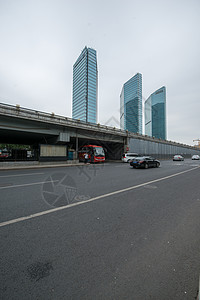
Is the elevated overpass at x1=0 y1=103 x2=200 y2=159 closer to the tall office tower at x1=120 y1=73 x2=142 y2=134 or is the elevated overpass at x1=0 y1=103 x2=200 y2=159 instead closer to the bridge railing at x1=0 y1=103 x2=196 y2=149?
the bridge railing at x1=0 y1=103 x2=196 y2=149

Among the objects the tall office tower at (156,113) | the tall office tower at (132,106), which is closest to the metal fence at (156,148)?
the tall office tower at (132,106)

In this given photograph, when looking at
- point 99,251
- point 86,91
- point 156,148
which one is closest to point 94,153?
point 99,251

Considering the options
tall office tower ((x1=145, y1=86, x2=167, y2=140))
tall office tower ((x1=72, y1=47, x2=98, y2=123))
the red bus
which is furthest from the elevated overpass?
tall office tower ((x1=72, y1=47, x2=98, y2=123))

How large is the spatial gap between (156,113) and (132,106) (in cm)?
2929

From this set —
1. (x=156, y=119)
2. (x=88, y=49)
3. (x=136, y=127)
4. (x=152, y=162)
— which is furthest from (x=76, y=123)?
(x=88, y=49)

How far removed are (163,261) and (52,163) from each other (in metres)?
19.8

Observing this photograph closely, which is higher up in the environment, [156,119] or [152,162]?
[156,119]

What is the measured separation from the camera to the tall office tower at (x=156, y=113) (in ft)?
198

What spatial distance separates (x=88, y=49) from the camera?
103188 millimetres

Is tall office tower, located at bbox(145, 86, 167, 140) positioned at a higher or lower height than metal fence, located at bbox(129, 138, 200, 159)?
higher

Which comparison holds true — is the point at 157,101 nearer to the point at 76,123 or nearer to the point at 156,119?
the point at 156,119

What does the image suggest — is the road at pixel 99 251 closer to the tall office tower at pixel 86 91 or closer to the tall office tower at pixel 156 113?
the tall office tower at pixel 156 113

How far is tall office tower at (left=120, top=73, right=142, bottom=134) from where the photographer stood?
3888cm

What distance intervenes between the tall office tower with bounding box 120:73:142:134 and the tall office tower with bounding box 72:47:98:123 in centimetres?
3894
